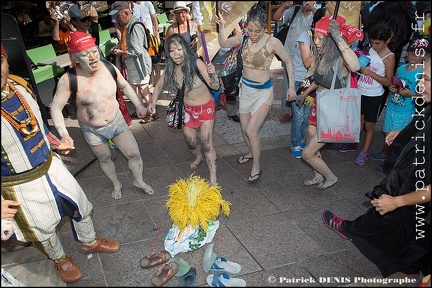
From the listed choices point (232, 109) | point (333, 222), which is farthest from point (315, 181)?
point (232, 109)

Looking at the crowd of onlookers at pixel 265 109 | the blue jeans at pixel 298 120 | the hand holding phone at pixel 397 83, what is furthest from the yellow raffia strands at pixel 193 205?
the hand holding phone at pixel 397 83

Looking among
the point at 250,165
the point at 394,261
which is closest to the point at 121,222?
the point at 250,165

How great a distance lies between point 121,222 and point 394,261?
2.69 metres

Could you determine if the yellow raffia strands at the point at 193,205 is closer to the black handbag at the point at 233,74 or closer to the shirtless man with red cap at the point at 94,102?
the shirtless man with red cap at the point at 94,102

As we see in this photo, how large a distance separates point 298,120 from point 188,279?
113 inches

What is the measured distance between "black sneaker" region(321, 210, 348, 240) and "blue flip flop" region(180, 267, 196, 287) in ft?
4.85

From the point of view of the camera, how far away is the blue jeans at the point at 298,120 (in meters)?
4.98

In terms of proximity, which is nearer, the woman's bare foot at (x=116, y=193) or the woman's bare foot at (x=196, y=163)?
the woman's bare foot at (x=116, y=193)

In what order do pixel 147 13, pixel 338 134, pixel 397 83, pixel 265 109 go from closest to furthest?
pixel 338 134 < pixel 397 83 < pixel 265 109 < pixel 147 13

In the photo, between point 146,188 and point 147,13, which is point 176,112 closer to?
point 146,188

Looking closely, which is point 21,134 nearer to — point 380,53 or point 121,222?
point 121,222

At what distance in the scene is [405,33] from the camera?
5516 millimetres

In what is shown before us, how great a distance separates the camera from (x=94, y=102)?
12.1 feet

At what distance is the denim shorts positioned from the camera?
12.6 ft
